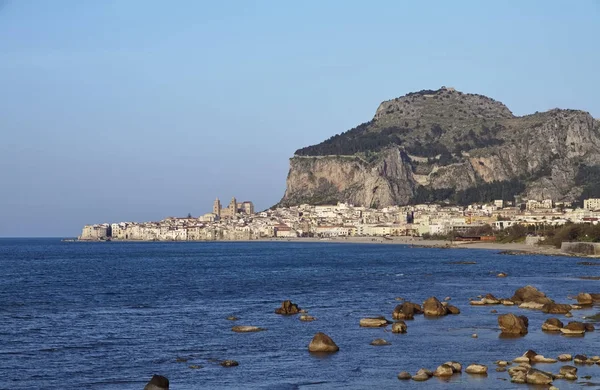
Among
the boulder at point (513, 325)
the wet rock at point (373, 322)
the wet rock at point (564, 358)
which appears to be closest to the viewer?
the wet rock at point (564, 358)

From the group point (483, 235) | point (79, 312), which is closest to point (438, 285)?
point (79, 312)

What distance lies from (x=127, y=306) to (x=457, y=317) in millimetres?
22051

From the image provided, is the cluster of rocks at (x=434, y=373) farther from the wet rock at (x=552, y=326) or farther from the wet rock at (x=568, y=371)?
the wet rock at (x=552, y=326)

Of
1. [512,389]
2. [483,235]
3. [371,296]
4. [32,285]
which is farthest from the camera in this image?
[483,235]

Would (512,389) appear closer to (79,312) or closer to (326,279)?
(79,312)

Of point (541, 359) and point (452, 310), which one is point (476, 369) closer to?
point (541, 359)

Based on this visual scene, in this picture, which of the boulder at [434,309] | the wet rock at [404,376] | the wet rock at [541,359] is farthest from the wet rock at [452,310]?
the wet rock at [404,376]

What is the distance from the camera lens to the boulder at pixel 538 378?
2912 cm

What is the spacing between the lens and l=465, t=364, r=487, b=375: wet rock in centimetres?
3141

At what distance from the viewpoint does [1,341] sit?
1614 inches

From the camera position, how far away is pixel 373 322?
44844 mm

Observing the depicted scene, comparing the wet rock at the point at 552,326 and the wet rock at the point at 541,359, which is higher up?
the wet rock at the point at 552,326

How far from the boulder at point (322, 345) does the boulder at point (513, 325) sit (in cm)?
919

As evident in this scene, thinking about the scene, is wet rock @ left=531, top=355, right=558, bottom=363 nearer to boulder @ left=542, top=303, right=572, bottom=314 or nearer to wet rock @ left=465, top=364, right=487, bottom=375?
wet rock @ left=465, top=364, right=487, bottom=375
